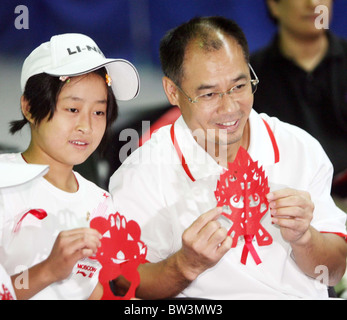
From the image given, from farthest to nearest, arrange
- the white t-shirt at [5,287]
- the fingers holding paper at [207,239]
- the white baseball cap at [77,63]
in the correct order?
1. the white baseball cap at [77,63]
2. the fingers holding paper at [207,239]
3. the white t-shirt at [5,287]

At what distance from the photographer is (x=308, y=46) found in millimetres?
1967

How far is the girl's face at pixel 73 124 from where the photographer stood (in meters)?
1.74

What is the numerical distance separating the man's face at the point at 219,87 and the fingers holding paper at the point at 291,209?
0.30m

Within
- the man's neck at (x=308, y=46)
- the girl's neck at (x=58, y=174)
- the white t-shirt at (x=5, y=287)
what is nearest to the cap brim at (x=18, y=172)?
the girl's neck at (x=58, y=174)

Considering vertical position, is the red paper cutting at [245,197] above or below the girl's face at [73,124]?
below

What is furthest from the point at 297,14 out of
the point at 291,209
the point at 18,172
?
the point at 18,172

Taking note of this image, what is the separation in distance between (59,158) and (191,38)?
58 centimetres

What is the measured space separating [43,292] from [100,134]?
53 centimetres

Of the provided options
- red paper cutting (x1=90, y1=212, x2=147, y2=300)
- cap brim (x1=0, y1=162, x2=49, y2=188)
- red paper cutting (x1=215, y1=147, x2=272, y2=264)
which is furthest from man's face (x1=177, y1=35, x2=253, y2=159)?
cap brim (x1=0, y1=162, x2=49, y2=188)

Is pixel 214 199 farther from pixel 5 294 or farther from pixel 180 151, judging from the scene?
pixel 5 294

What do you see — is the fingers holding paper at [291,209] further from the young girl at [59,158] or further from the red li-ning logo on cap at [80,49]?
the red li-ning logo on cap at [80,49]

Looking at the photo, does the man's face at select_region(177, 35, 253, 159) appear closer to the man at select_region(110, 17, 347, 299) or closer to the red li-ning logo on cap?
the man at select_region(110, 17, 347, 299)
